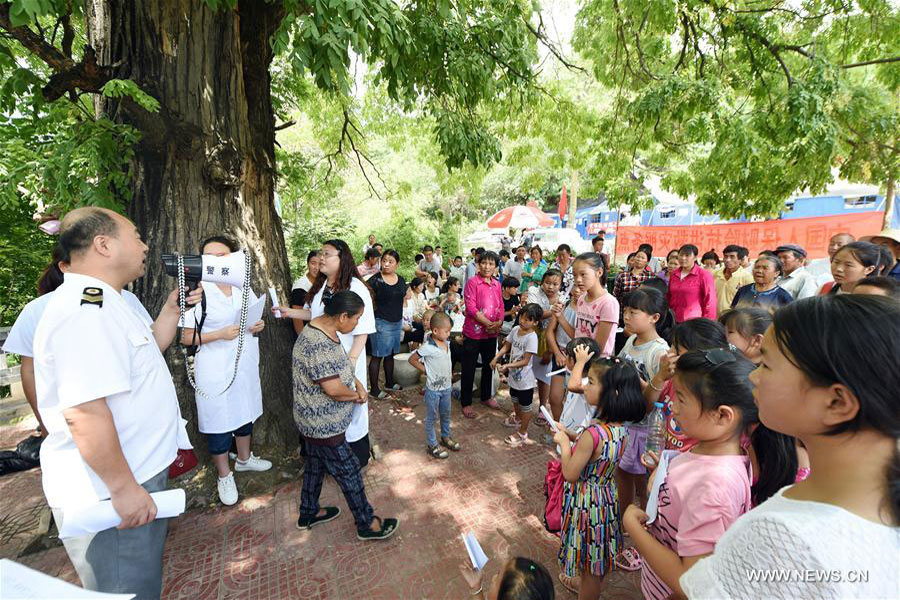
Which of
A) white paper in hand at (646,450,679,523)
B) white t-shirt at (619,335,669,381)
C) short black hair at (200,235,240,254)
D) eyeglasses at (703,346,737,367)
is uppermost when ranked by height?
short black hair at (200,235,240,254)

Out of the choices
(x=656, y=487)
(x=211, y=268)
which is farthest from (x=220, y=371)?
(x=656, y=487)

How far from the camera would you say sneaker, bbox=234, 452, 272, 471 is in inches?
129

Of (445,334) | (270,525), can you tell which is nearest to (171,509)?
(270,525)

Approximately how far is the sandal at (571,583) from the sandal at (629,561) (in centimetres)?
34

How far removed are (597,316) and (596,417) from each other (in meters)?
1.50

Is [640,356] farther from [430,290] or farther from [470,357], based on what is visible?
[430,290]

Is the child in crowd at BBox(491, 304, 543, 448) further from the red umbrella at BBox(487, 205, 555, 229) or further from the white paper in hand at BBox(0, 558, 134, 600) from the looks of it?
the red umbrella at BBox(487, 205, 555, 229)

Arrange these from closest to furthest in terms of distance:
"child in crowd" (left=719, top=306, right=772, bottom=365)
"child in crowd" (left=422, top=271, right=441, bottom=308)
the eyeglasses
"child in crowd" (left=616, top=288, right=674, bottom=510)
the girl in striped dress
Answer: the eyeglasses → the girl in striped dress → "child in crowd" (left=719, top=306, right=772, bottom=365) → "child in crowd" (left=616, top=288, right=674, bottom=510) → "child in crowd" (left=422, top=271, right=441, bottom=308)

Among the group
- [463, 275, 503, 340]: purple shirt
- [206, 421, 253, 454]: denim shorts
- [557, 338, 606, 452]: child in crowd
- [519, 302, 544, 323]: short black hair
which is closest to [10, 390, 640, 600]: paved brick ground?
[206, 421, 253, 454]: denim shorts

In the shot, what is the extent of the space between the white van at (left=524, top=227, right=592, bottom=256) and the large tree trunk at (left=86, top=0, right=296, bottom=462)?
12592 mm

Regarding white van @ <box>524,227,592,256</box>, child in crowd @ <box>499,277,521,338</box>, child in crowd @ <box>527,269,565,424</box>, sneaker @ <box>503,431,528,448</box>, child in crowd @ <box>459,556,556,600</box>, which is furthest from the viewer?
white van @ <box>524,227,592,256</box>

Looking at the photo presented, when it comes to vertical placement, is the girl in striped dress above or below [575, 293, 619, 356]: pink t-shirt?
below

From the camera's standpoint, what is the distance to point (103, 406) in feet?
4.73

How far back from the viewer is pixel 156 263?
2988 mm
